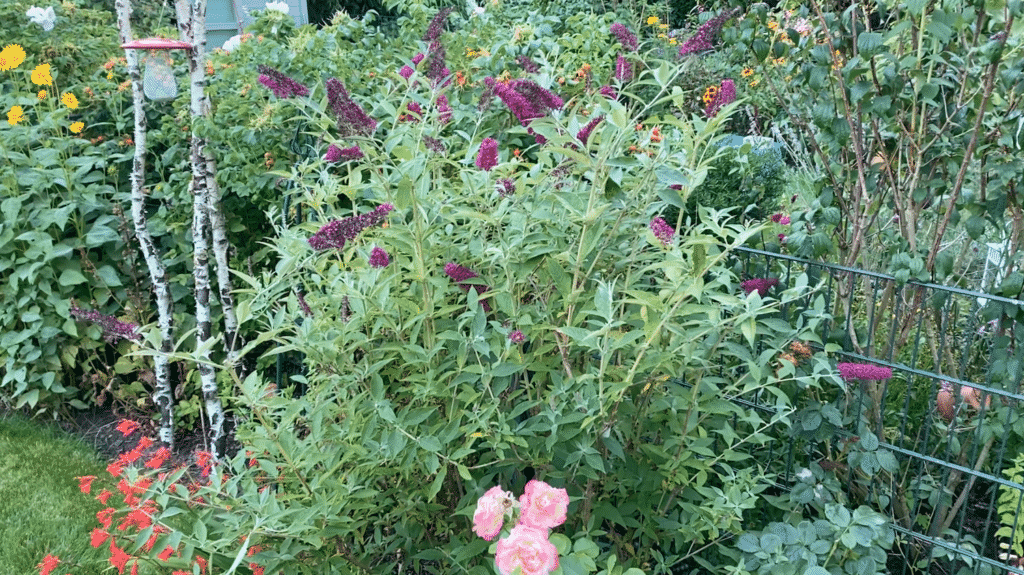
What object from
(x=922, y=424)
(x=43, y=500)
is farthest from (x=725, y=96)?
(x=43, y=500)

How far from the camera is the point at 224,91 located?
3.40 metres

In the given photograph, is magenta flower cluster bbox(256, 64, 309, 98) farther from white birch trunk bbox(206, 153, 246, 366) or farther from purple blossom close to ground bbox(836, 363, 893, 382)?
purple blossom close to ground bbox(836, 363, 893, 382)

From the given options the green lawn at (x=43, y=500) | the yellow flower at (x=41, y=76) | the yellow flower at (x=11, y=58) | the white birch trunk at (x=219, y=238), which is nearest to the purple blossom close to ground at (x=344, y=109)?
the white birch trunk at (x=219, y=238)

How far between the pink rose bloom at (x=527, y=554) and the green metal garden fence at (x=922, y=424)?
991 mm

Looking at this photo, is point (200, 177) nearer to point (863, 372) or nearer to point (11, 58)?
point (11, 58)

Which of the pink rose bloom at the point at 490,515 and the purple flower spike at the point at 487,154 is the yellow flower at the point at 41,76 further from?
the pink rose bloom at the point at 490,515

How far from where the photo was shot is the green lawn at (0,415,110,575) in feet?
8.77

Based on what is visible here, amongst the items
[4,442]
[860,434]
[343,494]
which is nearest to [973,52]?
[860,434]

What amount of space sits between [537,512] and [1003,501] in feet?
4.69

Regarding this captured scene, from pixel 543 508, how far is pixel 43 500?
228cm

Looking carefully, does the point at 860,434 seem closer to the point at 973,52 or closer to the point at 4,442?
the point at 973,52

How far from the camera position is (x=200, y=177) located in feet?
8.75

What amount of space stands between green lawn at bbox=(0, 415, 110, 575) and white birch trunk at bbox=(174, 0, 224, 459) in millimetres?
518

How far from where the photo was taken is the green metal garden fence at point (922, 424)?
2.12m
